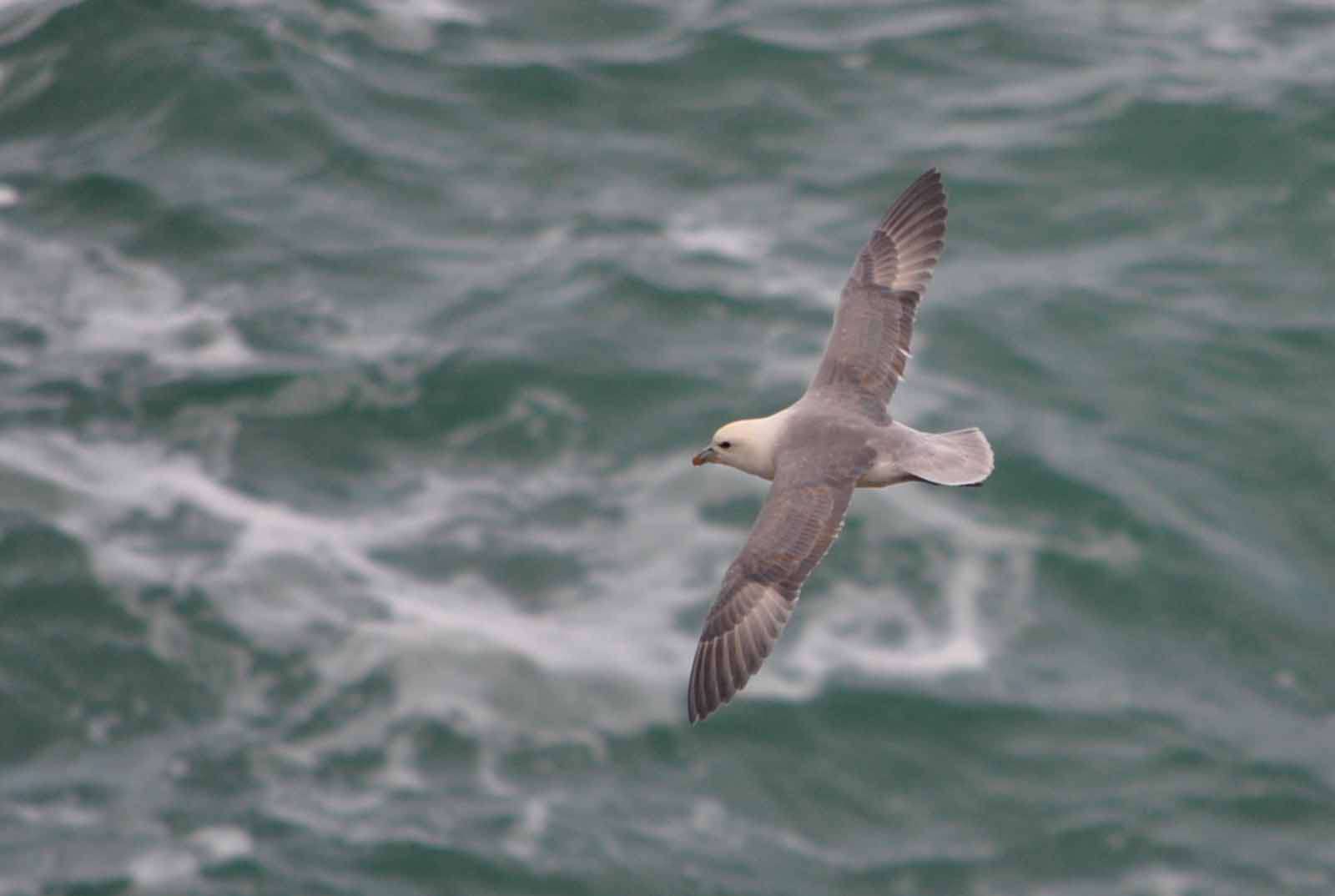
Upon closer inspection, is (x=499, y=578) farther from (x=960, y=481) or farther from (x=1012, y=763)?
(x=960, y=481)

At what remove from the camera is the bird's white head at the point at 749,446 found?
33.5ft

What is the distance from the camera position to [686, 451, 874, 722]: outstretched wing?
961 centimetres

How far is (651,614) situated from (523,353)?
344 centimetres

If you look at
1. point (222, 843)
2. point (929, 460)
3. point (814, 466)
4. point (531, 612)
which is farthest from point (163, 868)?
point (929, 460)

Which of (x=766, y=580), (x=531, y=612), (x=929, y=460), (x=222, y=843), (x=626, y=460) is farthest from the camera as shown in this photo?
(x=626, y=460)

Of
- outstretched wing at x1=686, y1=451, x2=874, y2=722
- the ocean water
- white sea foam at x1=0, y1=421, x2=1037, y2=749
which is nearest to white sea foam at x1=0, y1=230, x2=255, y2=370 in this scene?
the ocean water

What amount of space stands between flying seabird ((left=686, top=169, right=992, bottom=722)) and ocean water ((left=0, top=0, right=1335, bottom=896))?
26.4 ft

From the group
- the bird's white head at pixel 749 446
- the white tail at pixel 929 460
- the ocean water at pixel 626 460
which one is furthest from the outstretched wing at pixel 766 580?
the ocean water at pixel 626 460

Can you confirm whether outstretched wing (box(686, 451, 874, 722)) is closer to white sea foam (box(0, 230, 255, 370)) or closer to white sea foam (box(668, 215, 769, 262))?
white sea foam (box(0, 230, 255, 370))

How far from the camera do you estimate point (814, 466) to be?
9969 mm

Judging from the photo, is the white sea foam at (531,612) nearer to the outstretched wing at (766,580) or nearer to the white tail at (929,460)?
the white tail at (929,460)

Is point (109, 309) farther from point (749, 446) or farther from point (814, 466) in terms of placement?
point (814, 466)

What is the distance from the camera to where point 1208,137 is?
24.3 metres

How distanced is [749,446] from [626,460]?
34.3 feet
